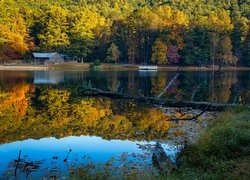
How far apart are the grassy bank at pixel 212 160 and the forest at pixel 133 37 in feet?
176

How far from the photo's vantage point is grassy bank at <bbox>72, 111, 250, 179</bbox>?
638cm

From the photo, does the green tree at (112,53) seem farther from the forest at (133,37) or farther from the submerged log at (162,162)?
the submerged log at (162,162)

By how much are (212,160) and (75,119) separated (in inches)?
341

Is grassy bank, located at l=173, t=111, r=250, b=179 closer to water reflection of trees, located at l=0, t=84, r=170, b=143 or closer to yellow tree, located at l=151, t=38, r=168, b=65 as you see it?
water reflection of trees, located at l=0, t=84, r=170, b=143

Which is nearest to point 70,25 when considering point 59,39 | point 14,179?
point 59,39

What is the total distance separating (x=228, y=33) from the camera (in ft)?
206

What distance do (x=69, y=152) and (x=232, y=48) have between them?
60.0m

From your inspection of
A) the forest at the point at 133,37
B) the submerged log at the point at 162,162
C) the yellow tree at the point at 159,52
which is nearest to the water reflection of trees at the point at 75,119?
the submerged log at the point at 162,162

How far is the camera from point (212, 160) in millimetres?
7203

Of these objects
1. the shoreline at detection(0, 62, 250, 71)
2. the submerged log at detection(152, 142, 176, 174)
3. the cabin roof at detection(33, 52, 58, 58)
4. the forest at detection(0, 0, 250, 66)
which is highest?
the forest at detection(0, 0, 250, 66)

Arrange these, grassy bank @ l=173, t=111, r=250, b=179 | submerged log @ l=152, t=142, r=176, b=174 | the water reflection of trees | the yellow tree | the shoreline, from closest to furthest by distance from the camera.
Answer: grassy bank @ l=173, t=111, r=250, b=179 → submerged log @ l=152, t=142, r=176, b=174 → the water reflection of trees → the shoreline → the yellow tree

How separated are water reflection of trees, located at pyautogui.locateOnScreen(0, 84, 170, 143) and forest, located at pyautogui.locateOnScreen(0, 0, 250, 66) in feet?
141

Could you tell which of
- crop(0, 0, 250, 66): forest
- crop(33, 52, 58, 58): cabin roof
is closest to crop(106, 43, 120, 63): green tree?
crop(0, 0, 250, 66): forest

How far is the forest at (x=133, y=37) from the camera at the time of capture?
61219 mm
